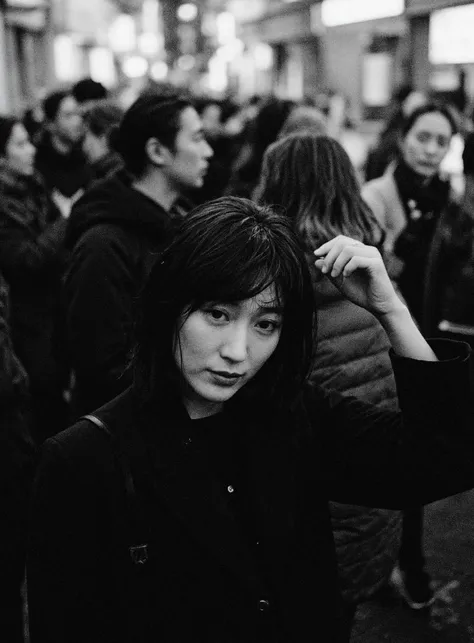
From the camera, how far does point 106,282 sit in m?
2.70

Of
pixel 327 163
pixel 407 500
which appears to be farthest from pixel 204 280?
pixel 327 163

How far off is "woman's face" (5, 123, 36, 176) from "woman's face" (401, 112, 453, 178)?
2.26 metres

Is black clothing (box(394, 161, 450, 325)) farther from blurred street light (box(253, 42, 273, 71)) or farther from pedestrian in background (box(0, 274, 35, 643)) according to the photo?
blurred street light (box(253, 42, 273, 71))

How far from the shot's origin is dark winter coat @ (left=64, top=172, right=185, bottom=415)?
2.69m

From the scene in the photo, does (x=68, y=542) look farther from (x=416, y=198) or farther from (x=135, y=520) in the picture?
(x=416, y=198)

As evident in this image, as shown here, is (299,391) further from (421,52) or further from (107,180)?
(421,52)

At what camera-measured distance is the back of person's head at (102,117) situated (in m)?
4.96

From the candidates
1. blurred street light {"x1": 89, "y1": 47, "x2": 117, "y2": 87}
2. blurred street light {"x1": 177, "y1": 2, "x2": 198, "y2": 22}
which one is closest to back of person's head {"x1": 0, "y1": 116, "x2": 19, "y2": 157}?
blurred street light {"x1": 89, "y1": 47, "x2": 117, "y2": 87}

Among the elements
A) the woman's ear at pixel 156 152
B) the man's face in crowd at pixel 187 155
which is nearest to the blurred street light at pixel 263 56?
the man's face in crowd at pixel 187 155

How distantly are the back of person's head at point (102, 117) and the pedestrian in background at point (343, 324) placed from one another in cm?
248

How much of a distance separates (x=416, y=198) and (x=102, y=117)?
203 centimetres

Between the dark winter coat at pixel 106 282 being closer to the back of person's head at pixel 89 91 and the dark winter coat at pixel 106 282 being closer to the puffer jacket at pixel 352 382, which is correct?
the puffer jacket at pixel 352 382

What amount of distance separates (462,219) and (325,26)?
1341 cm

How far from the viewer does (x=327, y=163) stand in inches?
103
